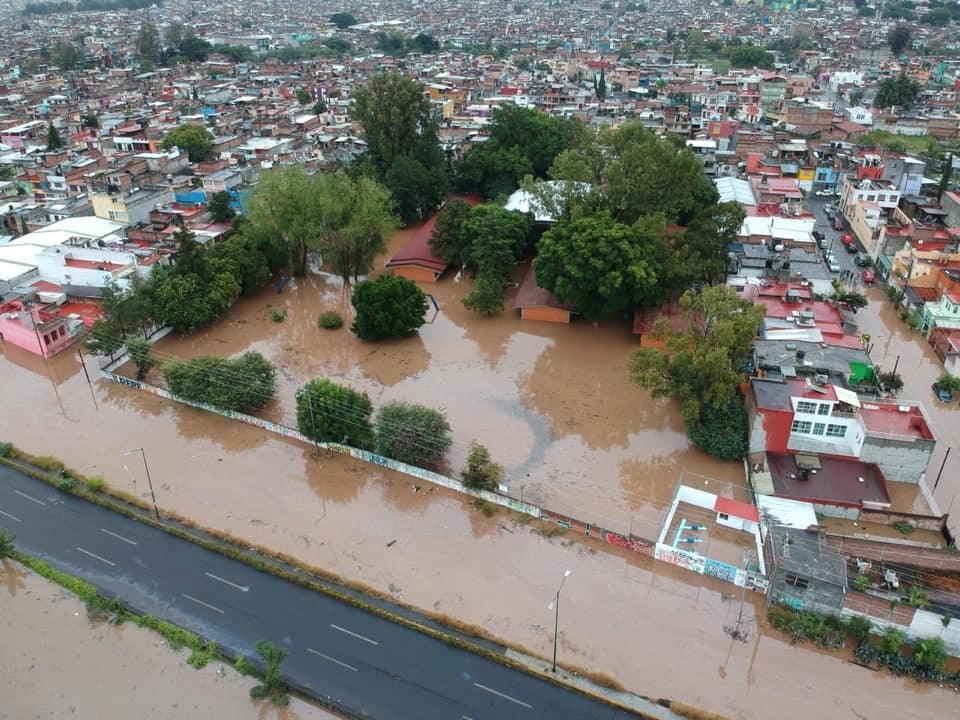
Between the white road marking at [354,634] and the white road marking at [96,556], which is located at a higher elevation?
the white road marking at [354,634]

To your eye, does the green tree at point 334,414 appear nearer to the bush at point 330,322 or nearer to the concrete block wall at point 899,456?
the bush at point 330,322

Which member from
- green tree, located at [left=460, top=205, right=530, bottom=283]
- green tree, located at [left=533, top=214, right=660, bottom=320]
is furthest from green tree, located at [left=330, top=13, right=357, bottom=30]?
green tree, located at [left=533, top=214, right=660, bottom=320]

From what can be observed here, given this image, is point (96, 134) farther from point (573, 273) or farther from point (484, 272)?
point (573, 273)

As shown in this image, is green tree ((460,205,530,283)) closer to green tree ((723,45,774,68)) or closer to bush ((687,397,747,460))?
bush ((687,397,747,460))

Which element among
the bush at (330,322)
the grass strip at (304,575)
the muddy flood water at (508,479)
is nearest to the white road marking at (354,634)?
the grass strip at (304,575)

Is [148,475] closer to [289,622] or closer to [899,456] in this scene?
[289,622]

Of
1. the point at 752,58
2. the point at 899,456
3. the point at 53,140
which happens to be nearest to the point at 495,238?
the point at 899,456
